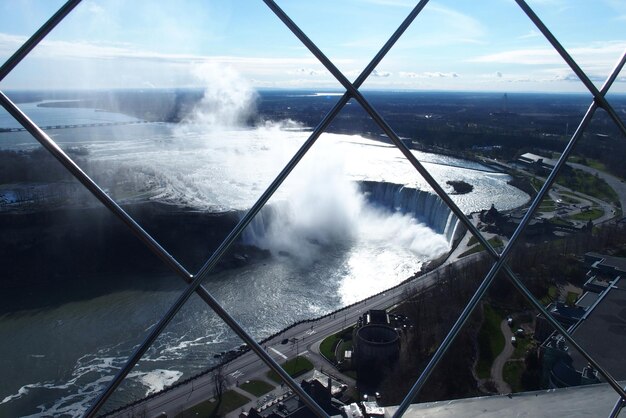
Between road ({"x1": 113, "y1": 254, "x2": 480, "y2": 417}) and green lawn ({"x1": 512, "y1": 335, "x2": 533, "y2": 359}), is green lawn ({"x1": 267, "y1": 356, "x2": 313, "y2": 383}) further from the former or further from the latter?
green lawn ({"x1": 512, "y1": 335, "x2": 533, "y2": 359})

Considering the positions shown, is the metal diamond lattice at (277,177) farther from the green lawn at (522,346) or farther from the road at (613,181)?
the road at (613,181)

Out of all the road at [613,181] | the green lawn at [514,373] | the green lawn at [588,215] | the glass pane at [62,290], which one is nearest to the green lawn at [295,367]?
the glass pane at [62,290]

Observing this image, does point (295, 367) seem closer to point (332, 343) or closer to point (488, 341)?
point (332, 343)

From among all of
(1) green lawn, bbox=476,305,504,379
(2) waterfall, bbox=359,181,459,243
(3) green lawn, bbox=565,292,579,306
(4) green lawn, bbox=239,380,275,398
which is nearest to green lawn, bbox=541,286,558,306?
(3) green lawn, bbox=565,292,579,306

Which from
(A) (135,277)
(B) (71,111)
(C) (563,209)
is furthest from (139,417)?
(B) (71,111)

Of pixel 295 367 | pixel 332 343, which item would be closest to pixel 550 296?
pixel 332 343
